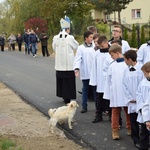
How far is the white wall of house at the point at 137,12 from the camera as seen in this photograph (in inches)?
2479

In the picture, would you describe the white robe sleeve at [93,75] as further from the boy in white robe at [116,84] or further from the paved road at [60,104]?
the boy in white robe at [116,84]

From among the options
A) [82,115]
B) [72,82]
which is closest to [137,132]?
[82,115]

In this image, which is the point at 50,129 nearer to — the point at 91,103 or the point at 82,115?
the point at 82,115

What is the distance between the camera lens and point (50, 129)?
25.3 feet

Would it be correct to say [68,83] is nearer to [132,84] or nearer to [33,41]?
[132,84]

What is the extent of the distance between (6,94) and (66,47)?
11.2 ft

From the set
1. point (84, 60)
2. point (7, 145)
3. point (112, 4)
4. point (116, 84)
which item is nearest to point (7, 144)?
point (7, 145)

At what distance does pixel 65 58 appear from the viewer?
9.62 metres

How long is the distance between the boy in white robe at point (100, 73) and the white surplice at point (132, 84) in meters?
1.54

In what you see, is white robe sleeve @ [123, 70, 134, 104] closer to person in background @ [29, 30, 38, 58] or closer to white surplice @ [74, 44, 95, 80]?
white surplice @ [74, 44, 95, 80]

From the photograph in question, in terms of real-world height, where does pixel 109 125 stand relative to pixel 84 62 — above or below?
below

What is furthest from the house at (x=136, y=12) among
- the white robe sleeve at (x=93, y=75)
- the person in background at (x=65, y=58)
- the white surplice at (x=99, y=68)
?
the white surplice at (x=99, y=68)

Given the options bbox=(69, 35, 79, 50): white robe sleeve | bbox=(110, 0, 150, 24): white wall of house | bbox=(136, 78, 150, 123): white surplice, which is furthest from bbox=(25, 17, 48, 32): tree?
bbox=(136, 78, 150, 123): white surplice

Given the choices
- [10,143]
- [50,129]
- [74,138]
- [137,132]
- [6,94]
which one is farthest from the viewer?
[6,94]
